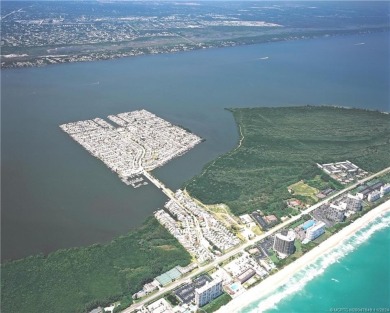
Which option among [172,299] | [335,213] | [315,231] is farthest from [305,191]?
[172,299]

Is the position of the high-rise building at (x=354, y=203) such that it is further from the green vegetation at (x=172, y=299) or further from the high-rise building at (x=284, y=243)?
the green vegetation at (x=172, y=299)

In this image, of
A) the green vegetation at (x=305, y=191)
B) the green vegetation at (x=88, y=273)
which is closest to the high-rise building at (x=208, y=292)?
the green vegetation at (x=88, y=273)

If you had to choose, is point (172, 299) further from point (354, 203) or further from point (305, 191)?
point (354, 203)

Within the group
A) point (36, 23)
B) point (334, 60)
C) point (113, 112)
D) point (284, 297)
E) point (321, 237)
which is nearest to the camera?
point (284, 297)

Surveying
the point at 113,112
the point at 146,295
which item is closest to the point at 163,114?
the point at 113,112

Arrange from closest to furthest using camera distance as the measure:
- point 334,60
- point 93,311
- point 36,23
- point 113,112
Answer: point 93,311 < point 113,112 < point 334,60 < point 36,23

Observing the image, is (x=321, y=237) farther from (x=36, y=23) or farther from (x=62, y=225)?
(x=36, y=23)
